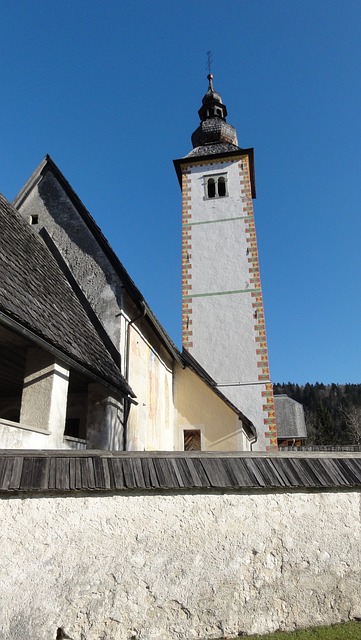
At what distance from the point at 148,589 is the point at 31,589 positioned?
877 millimetres

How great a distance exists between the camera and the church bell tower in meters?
14.5

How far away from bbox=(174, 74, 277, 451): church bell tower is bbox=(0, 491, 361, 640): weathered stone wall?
9.97 meters

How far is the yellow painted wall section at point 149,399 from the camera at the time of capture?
8539 millimetres

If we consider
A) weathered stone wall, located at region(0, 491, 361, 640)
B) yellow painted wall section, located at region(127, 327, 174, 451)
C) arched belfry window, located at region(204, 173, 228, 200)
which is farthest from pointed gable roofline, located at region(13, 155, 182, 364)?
arched belfry window, located at region(204, 173, 228, 200)

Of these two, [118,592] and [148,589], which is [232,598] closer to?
[148,589]

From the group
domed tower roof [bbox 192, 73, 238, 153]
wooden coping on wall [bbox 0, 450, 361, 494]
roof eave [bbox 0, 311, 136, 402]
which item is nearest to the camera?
wooden coping on wall [bbox 0, 450, 361, 494]

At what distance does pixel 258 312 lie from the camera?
15.4 m

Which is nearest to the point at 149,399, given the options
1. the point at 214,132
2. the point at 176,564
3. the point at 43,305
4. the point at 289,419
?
the point at 43,305

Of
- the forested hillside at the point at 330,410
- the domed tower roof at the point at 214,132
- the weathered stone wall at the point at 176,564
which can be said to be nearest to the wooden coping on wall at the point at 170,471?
the weathered stone wall at the point at 176,564

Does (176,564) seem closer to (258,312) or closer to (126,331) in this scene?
(126,331)

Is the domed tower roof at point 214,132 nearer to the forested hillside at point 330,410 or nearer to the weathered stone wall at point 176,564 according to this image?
the weathered stone wall at point 176,564

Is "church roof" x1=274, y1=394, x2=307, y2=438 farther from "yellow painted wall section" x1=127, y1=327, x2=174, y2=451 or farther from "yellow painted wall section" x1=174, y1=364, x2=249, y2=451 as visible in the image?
"yellow painted wall section" x1=127, y1=327, x2=174, y2=451

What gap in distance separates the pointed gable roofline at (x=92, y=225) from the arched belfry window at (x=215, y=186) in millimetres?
9143

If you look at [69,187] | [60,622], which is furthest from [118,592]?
[69,187]
